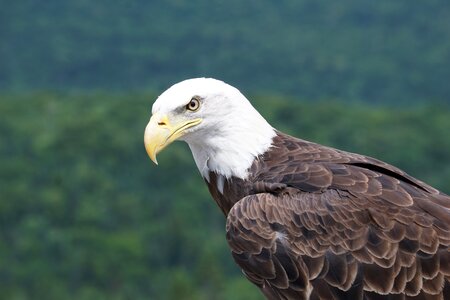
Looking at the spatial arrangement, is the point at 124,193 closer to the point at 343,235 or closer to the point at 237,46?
the point at 237,46

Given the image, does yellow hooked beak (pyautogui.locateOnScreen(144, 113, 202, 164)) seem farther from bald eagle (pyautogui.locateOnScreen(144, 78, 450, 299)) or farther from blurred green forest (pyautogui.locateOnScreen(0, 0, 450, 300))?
blurred green forest (pyautogui.locateOnScreen(0, 0, 450, 300))

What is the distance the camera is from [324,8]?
79500 mm

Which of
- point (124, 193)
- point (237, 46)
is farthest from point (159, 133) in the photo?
point (237, 46)

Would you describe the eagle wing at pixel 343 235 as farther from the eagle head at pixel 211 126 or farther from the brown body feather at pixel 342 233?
the eagle head at pixel 211 126

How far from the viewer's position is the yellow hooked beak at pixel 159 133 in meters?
5.92

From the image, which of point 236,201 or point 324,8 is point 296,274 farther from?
point 324,8

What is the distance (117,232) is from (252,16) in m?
34.4

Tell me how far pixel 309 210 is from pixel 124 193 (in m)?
44.2

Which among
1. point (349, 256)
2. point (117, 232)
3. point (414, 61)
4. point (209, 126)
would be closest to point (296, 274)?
point (349, 256)

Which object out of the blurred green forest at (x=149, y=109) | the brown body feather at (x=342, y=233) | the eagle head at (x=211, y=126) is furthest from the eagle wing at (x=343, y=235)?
the blurred green forest at (x=149, y=109)

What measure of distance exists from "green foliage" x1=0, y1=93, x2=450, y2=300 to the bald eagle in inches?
1319

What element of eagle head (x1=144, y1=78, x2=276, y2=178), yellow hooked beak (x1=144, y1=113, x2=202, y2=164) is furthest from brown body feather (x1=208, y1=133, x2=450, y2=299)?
yellow hooked beak (x1=144, y1=113, x2=202, y2=164)

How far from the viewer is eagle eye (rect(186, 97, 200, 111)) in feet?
19.8

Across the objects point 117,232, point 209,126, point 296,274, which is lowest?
point 117,232
